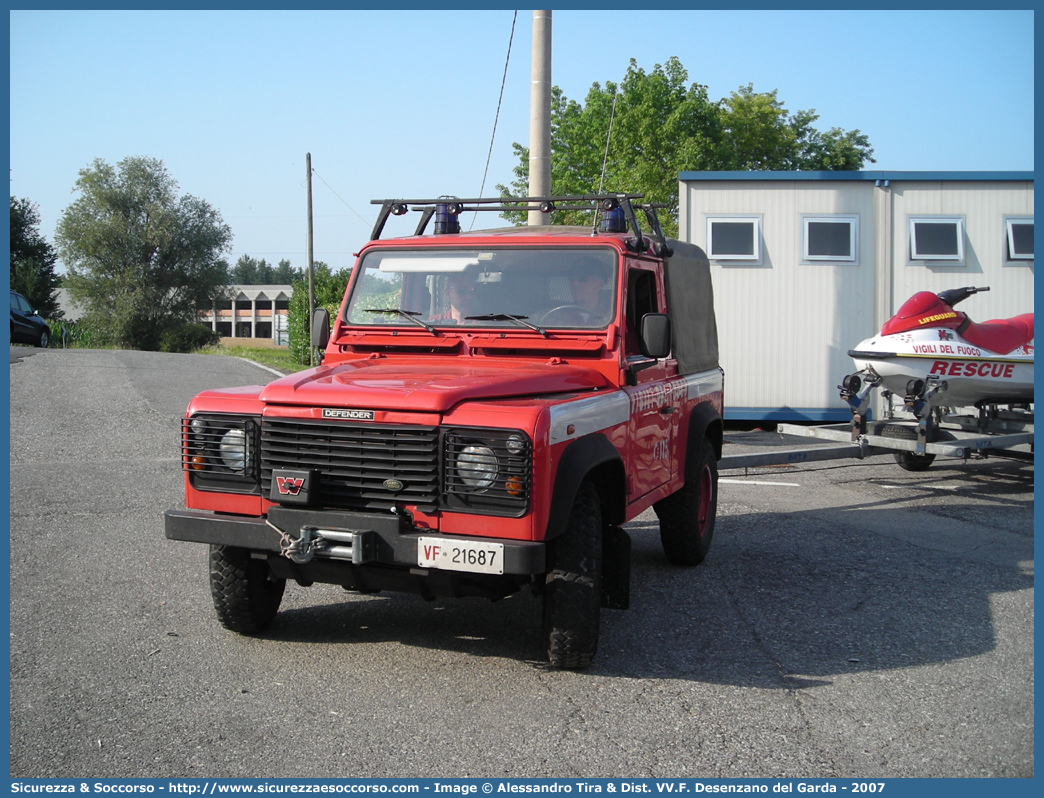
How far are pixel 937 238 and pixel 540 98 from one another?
19.7ft

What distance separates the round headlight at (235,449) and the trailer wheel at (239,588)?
19.5 inches

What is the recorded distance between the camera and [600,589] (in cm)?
452

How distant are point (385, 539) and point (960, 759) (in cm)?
255

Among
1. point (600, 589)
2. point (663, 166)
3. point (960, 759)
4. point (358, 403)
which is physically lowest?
point (960, 759)

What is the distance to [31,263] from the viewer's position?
4672 centimetres

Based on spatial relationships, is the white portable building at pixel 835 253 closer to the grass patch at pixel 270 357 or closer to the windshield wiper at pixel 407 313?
the windshield wiper at pixel 407 313

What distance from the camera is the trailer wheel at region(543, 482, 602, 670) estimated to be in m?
4.34

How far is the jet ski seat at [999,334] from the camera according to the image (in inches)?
392

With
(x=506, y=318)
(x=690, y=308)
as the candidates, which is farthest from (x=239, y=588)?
(x=690, y=308)

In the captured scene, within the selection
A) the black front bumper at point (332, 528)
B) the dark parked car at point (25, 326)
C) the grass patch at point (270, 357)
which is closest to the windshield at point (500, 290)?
the black front bumper at point (332, 528)

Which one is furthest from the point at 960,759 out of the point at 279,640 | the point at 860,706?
the point at 279,640

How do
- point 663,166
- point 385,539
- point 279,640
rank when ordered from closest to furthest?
point 385,539 → point 279,640 → point 663,166

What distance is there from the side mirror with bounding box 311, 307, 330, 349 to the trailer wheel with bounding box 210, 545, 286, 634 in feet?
5.12
